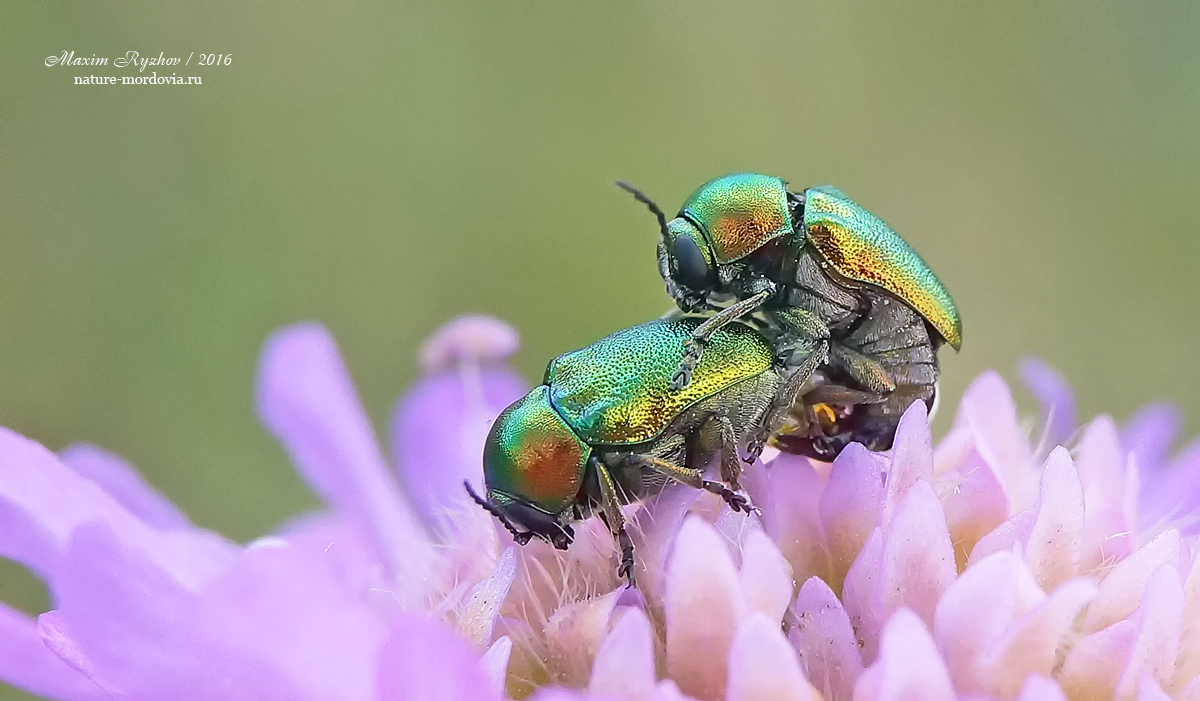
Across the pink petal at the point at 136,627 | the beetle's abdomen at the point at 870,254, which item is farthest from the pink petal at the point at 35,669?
the beetle's abdomen at the point at 870,254

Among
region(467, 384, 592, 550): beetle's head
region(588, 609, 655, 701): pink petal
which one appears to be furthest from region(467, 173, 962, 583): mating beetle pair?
region(588, 609, 655, 701): pink petal

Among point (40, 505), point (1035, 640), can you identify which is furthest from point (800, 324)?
point (40, 505)

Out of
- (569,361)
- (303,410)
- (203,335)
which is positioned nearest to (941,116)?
(203,335)

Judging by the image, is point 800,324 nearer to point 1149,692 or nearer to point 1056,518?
point 1056,518

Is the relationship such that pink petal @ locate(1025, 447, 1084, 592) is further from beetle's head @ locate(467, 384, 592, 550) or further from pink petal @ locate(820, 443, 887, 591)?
beetle's head @ locate(467, 384, 592, 550)

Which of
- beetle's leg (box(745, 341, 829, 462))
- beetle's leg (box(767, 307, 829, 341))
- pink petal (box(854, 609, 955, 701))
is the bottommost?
pink petal (box(854, 609, 955, 701))
